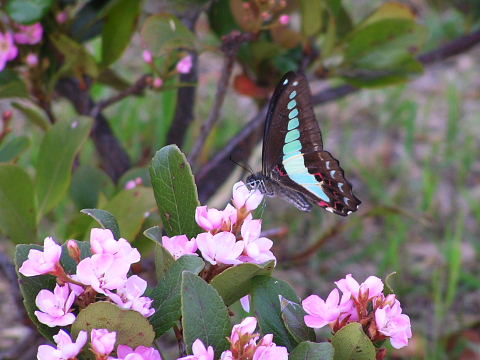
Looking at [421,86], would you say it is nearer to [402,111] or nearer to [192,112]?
[402,111]

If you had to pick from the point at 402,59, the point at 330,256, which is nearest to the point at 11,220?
the point at 402,59

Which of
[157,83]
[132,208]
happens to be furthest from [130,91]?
[132,208]

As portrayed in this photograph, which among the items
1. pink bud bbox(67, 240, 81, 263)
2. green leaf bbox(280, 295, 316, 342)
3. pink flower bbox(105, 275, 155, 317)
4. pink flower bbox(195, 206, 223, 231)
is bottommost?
green leaf bbox(280, 295, 316, 342)

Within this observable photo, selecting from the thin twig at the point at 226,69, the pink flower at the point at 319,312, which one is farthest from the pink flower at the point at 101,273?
the thin twig at the point at 226,69

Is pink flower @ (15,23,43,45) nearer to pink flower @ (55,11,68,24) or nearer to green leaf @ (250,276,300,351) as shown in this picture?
pink flower @ (55,11,68,24)

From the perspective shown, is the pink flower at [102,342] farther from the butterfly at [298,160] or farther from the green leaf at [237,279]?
the butterfly at [298,160]

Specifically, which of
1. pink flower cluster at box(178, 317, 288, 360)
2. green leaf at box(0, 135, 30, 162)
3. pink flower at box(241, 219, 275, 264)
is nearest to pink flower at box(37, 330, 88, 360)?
pink flower cluster at box(178, 317, 288, 360)
